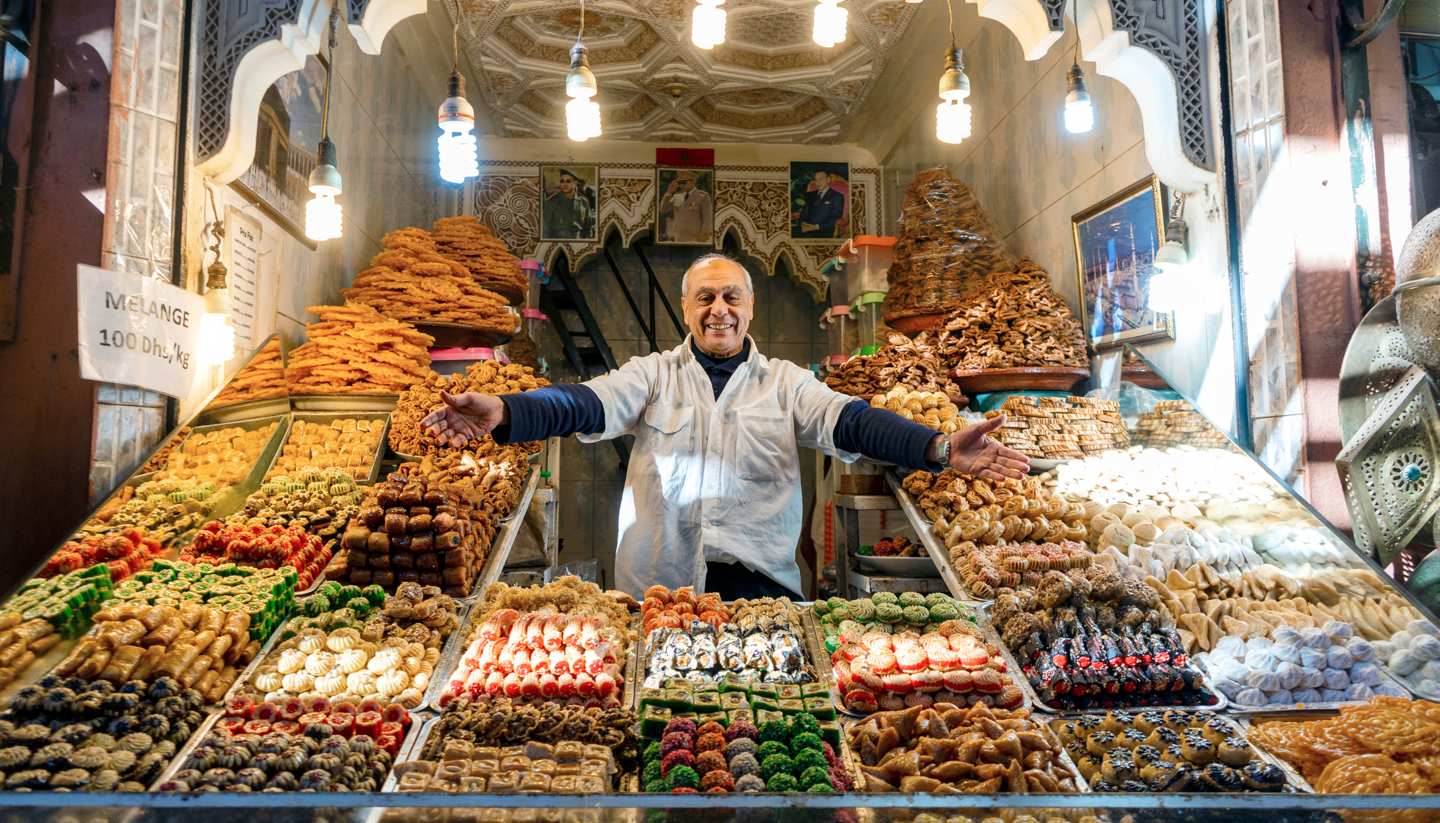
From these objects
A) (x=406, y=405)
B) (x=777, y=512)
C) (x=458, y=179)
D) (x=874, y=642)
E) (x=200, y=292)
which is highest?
(x=458, y=179)

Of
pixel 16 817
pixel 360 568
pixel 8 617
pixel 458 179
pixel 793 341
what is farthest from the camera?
pixel 793 341

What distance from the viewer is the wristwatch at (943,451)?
255 cm

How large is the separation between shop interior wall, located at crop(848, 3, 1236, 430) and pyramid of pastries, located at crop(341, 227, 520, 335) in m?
3.15

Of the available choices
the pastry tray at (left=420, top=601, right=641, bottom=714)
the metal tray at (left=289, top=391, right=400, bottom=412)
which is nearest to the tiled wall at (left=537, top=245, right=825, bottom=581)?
the metal tray at (left=289, top=391, right=400, bottom=412)

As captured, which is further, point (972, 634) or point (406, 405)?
point (406, 405)

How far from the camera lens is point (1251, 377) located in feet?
10.0

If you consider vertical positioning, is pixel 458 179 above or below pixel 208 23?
below

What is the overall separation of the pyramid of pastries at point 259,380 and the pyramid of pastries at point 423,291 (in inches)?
39.5

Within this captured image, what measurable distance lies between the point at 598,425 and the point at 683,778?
5.40 feet

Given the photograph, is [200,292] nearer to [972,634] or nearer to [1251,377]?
[972,634]

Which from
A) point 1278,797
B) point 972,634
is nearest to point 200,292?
point 972,634

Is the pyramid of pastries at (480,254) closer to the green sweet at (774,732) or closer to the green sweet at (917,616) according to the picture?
the green sweet at (917,616)

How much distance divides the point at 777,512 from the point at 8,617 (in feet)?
6.52

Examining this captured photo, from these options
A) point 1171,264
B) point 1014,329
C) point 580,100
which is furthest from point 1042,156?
point 580,100
